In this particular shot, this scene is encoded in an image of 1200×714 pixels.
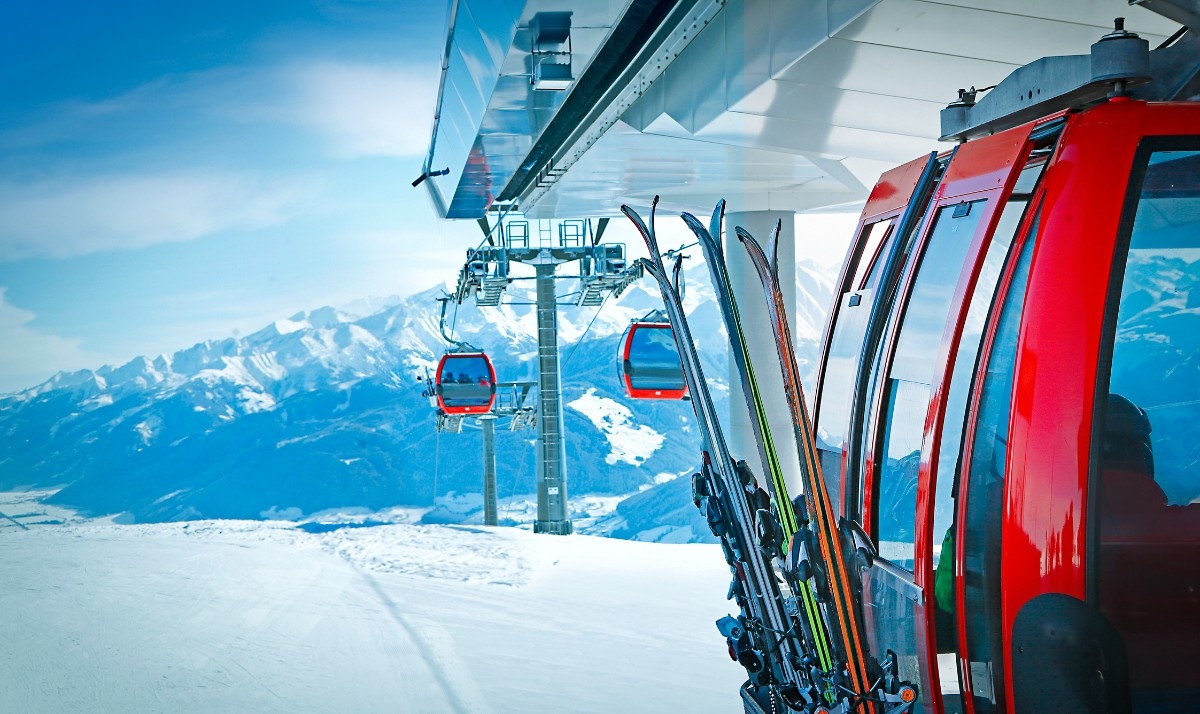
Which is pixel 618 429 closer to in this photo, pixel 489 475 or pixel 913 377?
pixel 489 475

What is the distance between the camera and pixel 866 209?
3.53 m

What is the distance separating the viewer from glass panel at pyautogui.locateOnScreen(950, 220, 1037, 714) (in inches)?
90.4

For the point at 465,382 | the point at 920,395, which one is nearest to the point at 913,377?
the point at 920,395

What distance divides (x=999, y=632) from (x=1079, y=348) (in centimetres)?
62

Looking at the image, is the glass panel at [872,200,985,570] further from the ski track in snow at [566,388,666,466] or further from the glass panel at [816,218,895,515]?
the ski track in snow at [566,388,666,466]

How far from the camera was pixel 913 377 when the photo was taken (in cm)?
274

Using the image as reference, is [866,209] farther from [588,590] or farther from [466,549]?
[466,549]

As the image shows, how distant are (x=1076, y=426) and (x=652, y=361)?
10.8 m

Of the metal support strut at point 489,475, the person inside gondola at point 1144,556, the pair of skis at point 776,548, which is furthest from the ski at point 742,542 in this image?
the metal support strut at point 489,475

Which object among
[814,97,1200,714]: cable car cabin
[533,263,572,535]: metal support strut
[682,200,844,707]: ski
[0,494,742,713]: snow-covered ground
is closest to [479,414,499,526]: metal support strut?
[533,263,572,535]: metal support strut

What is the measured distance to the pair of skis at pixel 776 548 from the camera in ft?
9.33

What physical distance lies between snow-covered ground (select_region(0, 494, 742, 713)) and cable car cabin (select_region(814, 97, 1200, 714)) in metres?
3.43

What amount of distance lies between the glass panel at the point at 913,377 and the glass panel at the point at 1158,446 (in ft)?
1.30

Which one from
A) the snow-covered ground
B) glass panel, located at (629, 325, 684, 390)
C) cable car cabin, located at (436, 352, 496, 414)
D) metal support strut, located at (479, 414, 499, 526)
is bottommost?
metal support strut, located at (479, 414, 499, 526)
